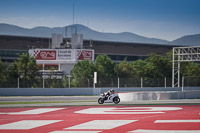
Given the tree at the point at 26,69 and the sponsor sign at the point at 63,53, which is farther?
the sponsor sign at the point at 63,53

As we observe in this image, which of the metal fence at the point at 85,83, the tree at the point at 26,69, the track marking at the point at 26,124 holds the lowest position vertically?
the track marking at the point at 26,124

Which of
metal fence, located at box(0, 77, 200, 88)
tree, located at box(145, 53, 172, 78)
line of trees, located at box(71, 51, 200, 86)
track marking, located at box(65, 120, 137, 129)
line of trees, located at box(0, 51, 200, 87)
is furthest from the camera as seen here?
tree, located at box(145, 53, 172, 78)

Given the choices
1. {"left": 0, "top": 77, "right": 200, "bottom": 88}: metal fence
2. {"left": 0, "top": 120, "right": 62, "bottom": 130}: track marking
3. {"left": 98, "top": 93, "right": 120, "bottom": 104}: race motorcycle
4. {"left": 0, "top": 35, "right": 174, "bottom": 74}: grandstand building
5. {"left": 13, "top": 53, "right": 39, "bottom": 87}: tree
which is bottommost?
{"left": 0, "top": 120, "right": 62, "bottom": 130}: track marking

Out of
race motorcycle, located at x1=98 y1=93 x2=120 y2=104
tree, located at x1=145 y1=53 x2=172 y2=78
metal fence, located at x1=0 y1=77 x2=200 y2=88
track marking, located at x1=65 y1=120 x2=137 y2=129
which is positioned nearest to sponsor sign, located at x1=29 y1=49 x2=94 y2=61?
tree, located at x1=145 y1=53 x2=172 y2=78

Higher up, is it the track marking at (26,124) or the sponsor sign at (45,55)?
the sponsor sign at (45,55)

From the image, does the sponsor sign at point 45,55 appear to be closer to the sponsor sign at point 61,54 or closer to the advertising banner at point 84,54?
the sponsor sign at point 61,54

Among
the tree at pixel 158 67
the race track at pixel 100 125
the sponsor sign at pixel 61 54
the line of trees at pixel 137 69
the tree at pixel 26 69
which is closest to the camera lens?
the race track at pixel 100 125

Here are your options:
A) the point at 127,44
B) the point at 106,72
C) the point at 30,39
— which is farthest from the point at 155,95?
the point at 127,44

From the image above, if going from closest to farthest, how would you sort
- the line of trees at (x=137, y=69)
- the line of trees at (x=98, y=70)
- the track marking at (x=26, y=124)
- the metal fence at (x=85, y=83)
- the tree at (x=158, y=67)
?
the track marking at (x=26, y=124)
the metal fence at (x=85, y=83)
the line of trees at (x=98, y=70)
the line of trees at (x=137, y=69)
the tree at (x=158, y=67)

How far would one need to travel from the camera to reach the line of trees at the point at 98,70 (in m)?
51.4

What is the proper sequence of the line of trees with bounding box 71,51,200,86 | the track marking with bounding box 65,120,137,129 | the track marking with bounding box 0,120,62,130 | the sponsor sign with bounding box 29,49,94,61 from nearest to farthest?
the track marking with bounding box 65,120,137,129
the track marking with bounding box 0,120,62,130
the line of trees with bounding box 71,51,200,86
the sponsor sign with bounding box 29,49,94,61

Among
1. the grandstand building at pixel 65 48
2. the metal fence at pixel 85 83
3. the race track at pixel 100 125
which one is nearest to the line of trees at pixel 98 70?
the metal fence at pixel 85 83

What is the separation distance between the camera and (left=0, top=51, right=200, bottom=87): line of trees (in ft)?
169

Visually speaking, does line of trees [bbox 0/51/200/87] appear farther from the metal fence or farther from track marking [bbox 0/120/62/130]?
track marking [bbox 0/120/62/130]
